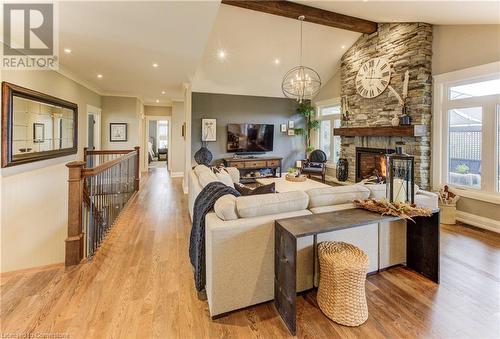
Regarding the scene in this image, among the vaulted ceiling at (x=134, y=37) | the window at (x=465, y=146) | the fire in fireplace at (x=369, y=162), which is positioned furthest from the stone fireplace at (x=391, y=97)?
the vaulted ceiling at (x=134, y=37)

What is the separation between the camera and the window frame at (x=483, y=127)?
3.74m

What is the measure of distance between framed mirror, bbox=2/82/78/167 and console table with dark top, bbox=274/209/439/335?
13.4ft

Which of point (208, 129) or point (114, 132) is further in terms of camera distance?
point (114, 132)

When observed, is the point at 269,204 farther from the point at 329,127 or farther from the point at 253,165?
the point at 329,127

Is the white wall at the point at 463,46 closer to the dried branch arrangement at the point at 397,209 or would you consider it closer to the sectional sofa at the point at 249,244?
the dried branch arrangement at the point at 397,209

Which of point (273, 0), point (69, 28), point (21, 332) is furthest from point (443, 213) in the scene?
point (69, 28)

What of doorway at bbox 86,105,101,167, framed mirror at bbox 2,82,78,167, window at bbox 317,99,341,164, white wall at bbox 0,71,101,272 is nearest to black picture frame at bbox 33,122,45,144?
framed mirror at bbox 2,82,78,167

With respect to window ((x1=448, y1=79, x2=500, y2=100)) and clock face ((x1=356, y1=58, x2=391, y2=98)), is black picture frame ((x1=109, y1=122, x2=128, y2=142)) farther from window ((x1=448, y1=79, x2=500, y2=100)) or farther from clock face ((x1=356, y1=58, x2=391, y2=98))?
window ((x1=448, y1=79, x2=500, y2=100))

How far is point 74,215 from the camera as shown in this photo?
2643mm

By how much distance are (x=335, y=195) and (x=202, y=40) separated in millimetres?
2776

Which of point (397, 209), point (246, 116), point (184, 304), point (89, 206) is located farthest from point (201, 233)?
point (246, 116)

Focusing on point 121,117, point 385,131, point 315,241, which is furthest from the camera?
point 121,117

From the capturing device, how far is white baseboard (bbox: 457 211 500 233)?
12.2 ft

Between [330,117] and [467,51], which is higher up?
[467,51]
